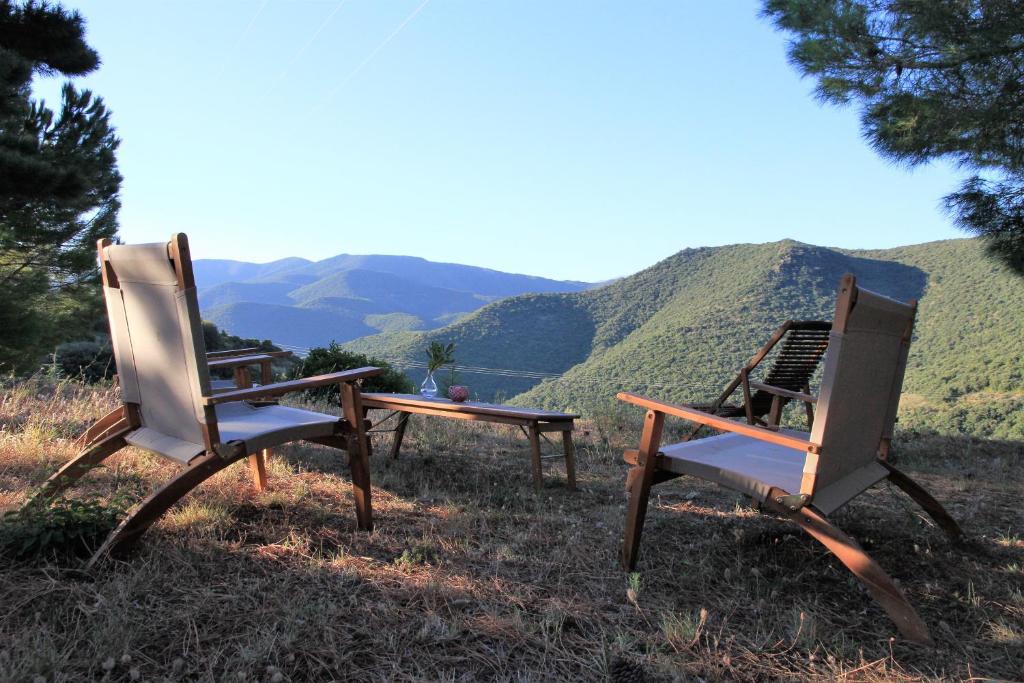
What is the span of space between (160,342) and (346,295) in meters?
104

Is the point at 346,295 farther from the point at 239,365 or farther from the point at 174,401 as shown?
the point at 174,401

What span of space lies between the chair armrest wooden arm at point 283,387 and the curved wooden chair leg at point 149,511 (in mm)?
200

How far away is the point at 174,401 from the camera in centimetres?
227

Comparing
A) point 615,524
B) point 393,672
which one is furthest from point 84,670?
point 615,524

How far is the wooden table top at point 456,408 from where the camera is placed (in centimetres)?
348

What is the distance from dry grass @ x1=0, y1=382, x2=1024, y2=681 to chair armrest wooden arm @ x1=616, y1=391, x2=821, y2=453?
458mm

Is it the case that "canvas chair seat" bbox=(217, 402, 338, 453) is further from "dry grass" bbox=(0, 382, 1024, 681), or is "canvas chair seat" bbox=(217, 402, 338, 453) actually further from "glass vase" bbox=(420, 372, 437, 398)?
"glass vase" bbox=(420, 372, 437, 398)

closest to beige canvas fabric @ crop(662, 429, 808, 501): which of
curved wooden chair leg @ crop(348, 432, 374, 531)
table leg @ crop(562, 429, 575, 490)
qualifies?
table leg @ crop(562, 429, 575, 490)

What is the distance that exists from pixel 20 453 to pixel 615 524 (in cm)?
274

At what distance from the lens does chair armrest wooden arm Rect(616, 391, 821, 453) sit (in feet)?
6.26

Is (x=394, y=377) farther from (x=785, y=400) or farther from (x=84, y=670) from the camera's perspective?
(x=84, y=670)

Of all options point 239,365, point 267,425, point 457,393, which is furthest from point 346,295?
point 267,425

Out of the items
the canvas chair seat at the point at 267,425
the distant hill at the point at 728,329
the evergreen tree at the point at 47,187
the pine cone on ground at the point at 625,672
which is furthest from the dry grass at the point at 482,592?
the distant hill at the point at 728,329

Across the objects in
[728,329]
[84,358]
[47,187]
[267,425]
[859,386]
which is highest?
[47,187]
